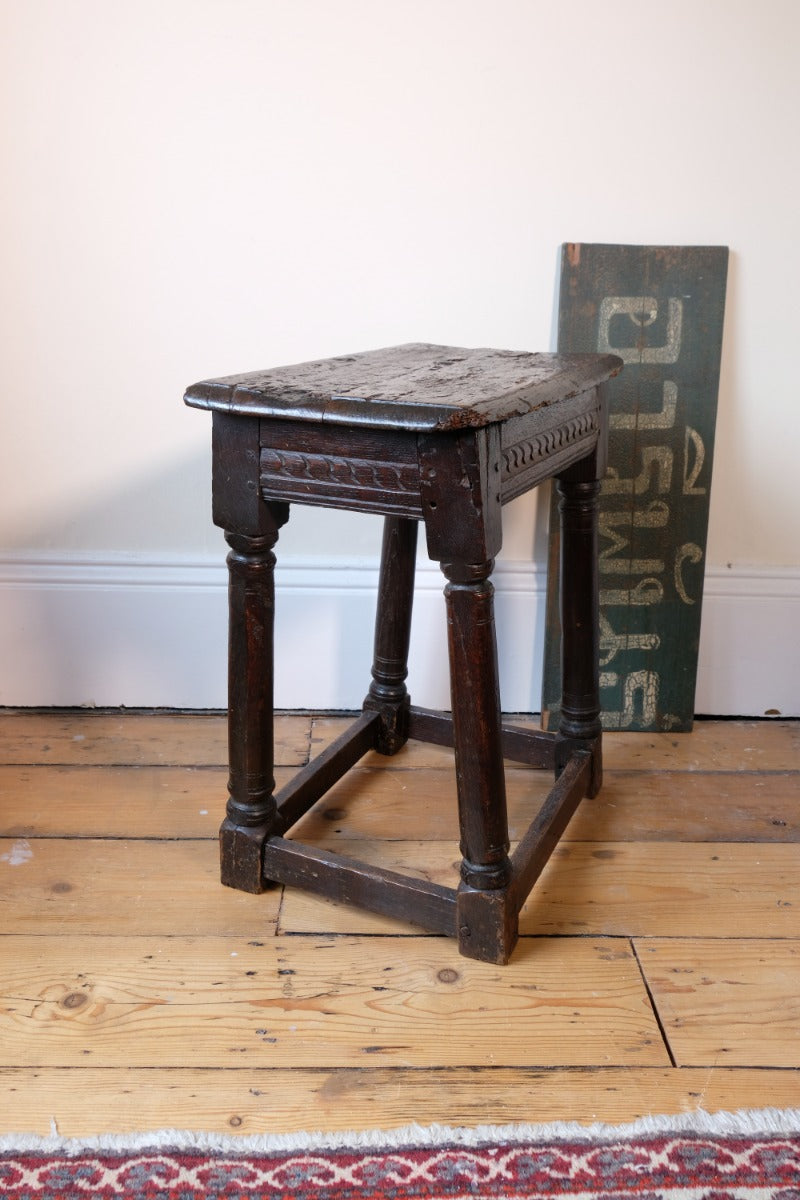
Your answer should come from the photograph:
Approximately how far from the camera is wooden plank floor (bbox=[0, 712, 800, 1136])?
3.36 feet

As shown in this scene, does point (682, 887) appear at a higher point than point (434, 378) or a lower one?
lower

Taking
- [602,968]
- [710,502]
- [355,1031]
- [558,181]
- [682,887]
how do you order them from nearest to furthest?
[355,1031] → [602,968] → [682,887] → [558,181] → [710,502]

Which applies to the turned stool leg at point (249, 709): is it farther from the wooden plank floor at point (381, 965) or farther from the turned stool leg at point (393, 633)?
→ the turned stool leg at point (393, 633)

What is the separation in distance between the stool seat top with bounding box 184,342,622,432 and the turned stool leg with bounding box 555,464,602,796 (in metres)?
0.19

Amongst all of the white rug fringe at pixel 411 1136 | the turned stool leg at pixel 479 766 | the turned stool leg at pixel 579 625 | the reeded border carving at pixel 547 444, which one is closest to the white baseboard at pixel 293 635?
the turned stool leg at pixel 579 625

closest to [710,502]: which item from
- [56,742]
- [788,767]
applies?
[788,767]

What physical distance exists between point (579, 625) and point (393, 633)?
0.96ft

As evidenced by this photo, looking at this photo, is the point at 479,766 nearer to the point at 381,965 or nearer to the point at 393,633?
the point at 381,965

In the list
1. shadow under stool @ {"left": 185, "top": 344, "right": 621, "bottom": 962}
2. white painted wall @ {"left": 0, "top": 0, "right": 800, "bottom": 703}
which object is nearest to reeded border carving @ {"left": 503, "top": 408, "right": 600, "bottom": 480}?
shadow under stool @ {"left": 185, "top": 344, "right": 621, "bottom": 962}

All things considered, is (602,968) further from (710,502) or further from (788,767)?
(710,502)

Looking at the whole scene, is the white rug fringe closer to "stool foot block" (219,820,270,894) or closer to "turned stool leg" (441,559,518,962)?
"turned stool leg" (441,559,518,962)

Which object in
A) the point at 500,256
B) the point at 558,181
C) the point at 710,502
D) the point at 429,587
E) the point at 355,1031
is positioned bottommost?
the point at 355,1031

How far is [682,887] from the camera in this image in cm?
137

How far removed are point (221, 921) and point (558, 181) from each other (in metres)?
1.19
